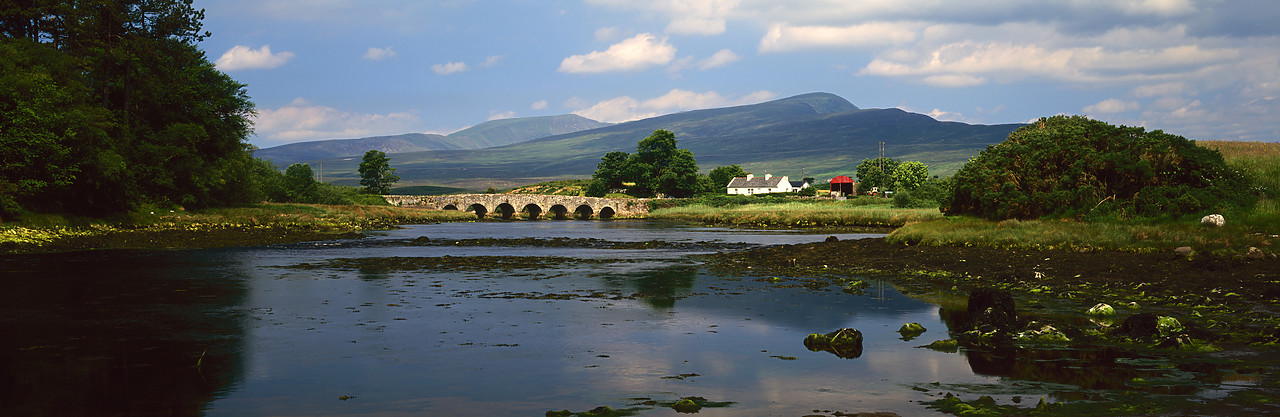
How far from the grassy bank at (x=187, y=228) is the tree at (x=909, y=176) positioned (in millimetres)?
Answer: 103220

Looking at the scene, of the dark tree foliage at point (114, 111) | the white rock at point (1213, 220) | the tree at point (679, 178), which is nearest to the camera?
the white rock at point (1213, 220)

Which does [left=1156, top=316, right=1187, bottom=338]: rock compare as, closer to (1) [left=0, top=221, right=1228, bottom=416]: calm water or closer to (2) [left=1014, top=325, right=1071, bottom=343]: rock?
(2) [left=1014, top=325, right=1071, bottom=343]: rock

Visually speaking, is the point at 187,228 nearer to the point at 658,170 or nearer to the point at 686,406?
the point at 686,406

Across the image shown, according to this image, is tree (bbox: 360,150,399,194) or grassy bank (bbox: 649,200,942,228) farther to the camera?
tree (bbox: 360,150,399,194)

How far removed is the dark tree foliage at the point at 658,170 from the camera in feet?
490

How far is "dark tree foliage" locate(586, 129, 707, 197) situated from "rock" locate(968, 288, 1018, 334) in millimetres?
128845

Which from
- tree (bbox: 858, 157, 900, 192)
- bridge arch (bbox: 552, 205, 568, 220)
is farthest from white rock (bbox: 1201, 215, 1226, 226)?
tree (bbox: 858, 157, 900, 192)

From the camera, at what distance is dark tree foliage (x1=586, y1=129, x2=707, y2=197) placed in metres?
149

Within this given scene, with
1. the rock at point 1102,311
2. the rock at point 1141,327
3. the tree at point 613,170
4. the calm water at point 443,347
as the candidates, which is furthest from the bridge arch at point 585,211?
the rock at point 1141,327

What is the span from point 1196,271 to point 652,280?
16.9 meters

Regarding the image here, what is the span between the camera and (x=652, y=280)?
1243 inches

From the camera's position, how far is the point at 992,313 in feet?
57.8

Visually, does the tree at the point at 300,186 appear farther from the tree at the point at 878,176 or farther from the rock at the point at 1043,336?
the tree at the point at 878,176

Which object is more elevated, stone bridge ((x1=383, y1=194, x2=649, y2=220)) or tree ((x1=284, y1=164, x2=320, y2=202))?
tree ((x1=284, y1=164, x2=320, y2=202))
